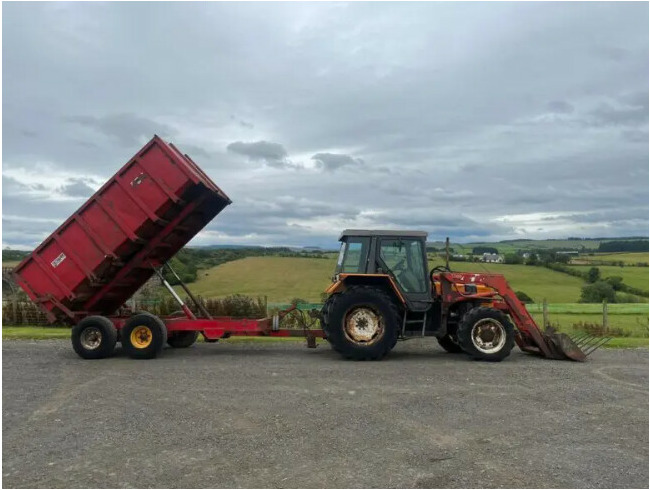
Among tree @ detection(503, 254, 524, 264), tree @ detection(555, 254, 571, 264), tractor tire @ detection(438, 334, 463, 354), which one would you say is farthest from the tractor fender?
tree @ detection(555, 254, 571, 264)

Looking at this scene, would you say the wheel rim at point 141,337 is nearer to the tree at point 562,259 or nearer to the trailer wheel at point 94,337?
the trailer wheel at point 94,337

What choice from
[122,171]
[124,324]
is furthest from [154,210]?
[124,324]

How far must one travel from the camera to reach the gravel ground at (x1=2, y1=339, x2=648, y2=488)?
4895 mm

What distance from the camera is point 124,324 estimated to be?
1086 centimetres

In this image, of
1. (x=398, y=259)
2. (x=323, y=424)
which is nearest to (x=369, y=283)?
(x=398, y=259)

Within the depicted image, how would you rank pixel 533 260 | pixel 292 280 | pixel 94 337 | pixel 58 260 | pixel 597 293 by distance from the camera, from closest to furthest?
pixel 58 260
pixel 94 337
pixel 292 280
pixel 597 293
pixel 533 260

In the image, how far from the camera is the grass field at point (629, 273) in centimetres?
2797

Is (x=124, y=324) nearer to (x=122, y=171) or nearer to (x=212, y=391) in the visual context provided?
(x=122, y=171)

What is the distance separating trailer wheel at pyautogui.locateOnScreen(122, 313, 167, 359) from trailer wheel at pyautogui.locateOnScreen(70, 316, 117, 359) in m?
0.25

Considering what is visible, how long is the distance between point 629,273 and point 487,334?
23.6 m

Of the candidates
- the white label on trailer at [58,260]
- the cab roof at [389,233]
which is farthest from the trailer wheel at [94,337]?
the cab roof at [389,233]

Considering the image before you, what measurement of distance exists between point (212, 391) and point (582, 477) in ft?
15.9

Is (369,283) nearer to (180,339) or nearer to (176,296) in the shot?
(176,296)

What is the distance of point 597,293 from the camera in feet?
83.0
